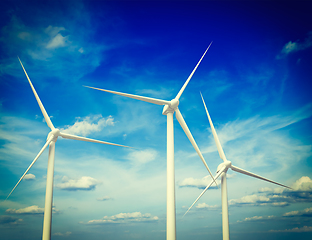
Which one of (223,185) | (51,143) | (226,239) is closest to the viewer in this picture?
(51,143)

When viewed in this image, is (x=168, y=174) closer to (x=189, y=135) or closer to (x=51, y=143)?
(x=189, y=135)

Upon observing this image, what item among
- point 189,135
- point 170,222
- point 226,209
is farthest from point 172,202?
point 226,209

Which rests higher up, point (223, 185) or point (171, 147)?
point (171, 147)

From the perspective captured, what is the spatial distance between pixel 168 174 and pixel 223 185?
51.3ft

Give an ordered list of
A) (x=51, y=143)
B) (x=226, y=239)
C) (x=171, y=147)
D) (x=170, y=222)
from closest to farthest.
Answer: (x=170, y=222) < (x=171, y=147) < (x=51, y=143) < (x=226, y=239)

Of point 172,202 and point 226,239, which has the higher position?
point 172,202

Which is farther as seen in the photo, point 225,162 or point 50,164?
point 225,162

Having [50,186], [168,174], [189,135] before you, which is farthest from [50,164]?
[189,135]

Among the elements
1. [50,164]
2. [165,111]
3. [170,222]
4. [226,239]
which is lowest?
[226,239]

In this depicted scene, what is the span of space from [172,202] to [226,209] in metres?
14.1

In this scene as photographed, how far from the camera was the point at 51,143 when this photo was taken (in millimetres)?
34188

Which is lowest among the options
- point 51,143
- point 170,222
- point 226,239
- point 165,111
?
point 226,239

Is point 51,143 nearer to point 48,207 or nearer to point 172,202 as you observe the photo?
point 48,207

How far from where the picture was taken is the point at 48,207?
3058 cm
